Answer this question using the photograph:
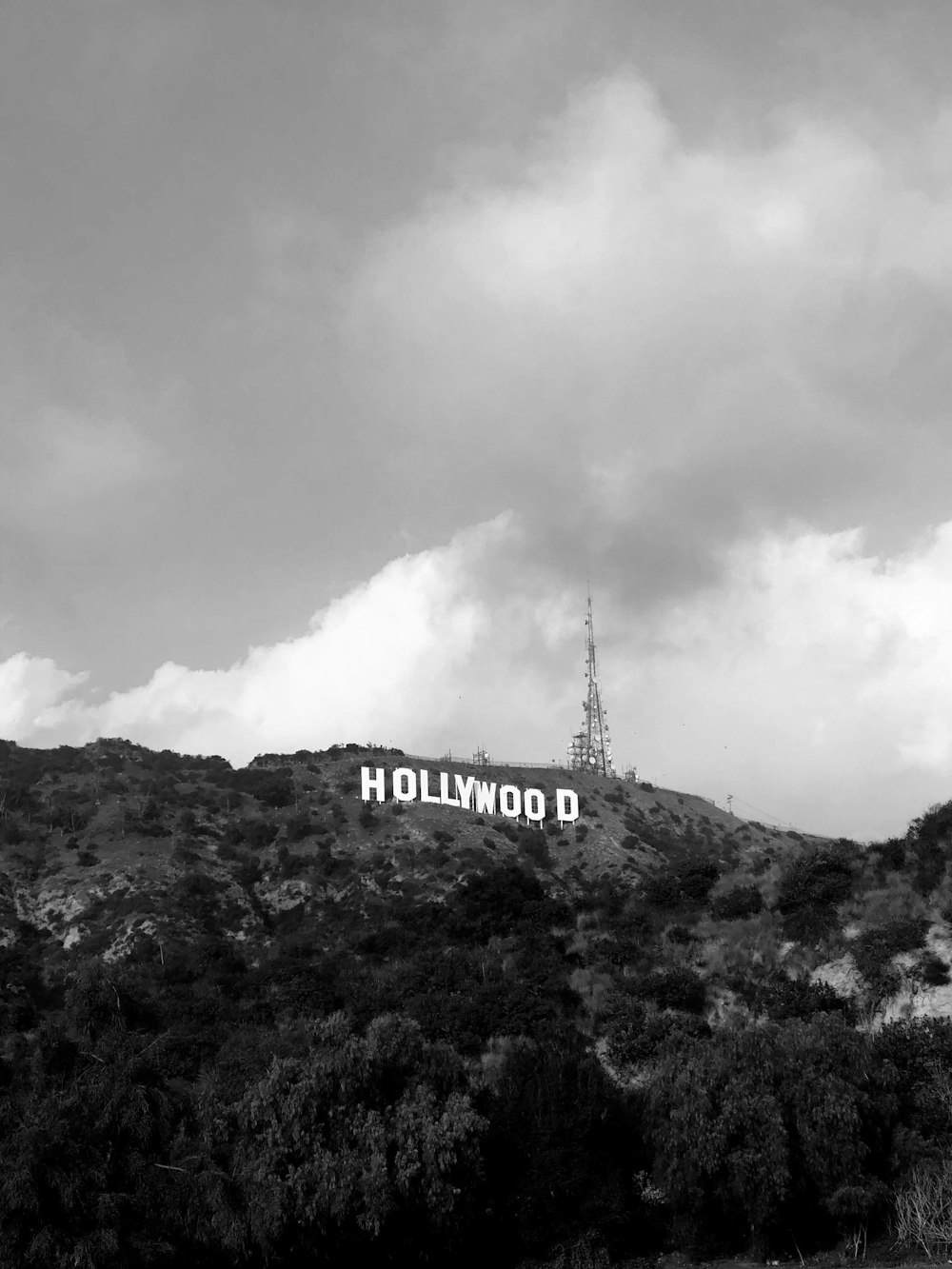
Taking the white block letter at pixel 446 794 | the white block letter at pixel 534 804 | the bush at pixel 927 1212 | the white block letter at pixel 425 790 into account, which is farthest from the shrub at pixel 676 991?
the white block letter at pixel 425 790

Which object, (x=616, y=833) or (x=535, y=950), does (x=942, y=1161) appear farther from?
(x=616, y=833)

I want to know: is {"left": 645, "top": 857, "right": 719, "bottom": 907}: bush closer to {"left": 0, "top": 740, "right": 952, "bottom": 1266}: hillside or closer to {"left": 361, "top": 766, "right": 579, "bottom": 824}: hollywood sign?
{"left": 0, "top": 740, "right": 952, "bottom": 1266}: hillside

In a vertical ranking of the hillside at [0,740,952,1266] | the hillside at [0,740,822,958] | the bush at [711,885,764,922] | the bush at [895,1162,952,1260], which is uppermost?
the hillside at [0,740,822,958]

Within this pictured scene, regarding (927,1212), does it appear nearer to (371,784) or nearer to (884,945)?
(884,945)

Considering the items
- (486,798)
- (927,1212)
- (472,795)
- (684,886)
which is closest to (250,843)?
(472,795)

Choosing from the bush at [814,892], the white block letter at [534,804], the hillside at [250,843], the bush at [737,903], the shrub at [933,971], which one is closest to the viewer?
the shrub at [933,971]

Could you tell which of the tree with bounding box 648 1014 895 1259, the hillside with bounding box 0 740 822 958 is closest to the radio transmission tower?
the hillside with bounding box 0 740 822 958

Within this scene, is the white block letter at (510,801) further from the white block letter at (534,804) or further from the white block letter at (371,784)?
the white block letter at (371,784)
